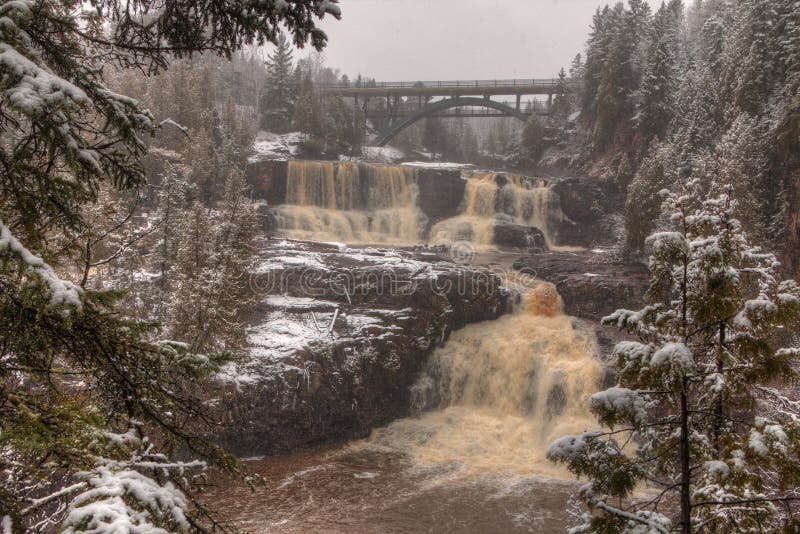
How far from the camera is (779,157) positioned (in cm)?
2775

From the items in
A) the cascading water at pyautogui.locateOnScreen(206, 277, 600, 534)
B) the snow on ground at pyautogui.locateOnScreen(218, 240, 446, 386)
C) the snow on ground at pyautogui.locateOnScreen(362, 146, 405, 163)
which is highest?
the snow on ground at pyautogui.locateOnScreen(362, 146, 405, 163)

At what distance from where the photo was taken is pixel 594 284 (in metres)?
24.8

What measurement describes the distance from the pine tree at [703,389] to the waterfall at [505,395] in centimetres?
1247

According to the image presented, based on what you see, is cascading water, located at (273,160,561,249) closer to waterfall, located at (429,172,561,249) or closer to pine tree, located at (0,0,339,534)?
waterfall, located at (429,172,561,249)

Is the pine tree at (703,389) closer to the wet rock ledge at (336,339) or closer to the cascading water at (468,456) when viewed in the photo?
the cascading water at (468,456)

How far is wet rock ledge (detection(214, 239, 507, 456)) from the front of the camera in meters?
19.2

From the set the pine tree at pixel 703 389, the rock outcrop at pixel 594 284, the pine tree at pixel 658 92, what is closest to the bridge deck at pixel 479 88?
the pine tree at pixel 658 92

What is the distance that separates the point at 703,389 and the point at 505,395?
632 inches

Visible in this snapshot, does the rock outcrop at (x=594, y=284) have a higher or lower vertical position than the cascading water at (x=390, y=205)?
lower

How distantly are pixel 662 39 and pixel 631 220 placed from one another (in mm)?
21186

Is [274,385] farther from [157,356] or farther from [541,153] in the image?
[541,153]

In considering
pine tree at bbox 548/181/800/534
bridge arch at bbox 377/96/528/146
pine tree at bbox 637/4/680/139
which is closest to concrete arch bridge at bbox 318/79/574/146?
bridge arch at bbox 377/96/528/146

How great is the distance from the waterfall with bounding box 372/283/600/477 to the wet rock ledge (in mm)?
997

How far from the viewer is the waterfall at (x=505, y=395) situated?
18844 millimetres
